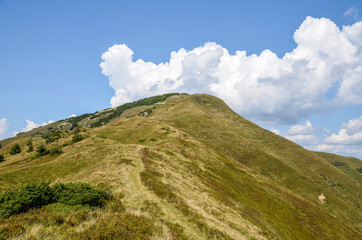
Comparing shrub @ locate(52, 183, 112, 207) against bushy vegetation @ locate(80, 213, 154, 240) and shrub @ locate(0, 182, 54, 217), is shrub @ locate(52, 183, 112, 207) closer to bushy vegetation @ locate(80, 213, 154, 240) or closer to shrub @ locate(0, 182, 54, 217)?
shrub @ locate(0, 182, 54, 217)

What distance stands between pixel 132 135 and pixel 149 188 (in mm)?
51853

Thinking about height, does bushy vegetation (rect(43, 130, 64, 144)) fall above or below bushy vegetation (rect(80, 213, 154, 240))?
above

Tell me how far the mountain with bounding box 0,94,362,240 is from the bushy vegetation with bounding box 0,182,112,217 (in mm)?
1063

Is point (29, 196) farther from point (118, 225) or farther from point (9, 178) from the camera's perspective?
point (9, 178)

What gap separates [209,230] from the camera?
734 inches

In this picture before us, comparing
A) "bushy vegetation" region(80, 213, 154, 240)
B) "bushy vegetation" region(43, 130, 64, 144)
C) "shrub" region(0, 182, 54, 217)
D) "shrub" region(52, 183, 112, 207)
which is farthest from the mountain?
"bushy vegetation" region(43, 130, 64, 144)

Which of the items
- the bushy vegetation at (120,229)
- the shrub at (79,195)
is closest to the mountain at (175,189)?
the bushy vegetation at (120,229)

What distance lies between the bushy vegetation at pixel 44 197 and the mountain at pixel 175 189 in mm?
1063

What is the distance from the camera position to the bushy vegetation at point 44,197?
13.9 meters

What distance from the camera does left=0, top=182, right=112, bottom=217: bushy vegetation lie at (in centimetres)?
1388

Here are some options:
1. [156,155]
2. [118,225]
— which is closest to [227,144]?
[156,155]

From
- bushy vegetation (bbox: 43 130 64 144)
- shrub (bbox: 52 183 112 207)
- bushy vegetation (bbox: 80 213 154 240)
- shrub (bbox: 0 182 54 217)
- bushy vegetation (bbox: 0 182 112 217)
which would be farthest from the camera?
bushy vegetation (bbox: 43 130 64 144)

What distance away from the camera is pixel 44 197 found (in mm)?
16172

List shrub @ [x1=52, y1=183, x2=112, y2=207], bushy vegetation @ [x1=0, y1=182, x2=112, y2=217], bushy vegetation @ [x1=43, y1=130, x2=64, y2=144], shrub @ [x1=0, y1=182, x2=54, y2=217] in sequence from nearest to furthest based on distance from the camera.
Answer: shrub @ [x1=0, y1=182, x2=54, y2=217] < bushy vegetation @ [x1=0, y1=182, x2=112, y2=217] < shrub @ [x1=52, y1=183, x2=112, y2=207] < bushy vegetation @ [x1=43, y1=130, x2=64, y2=144]
